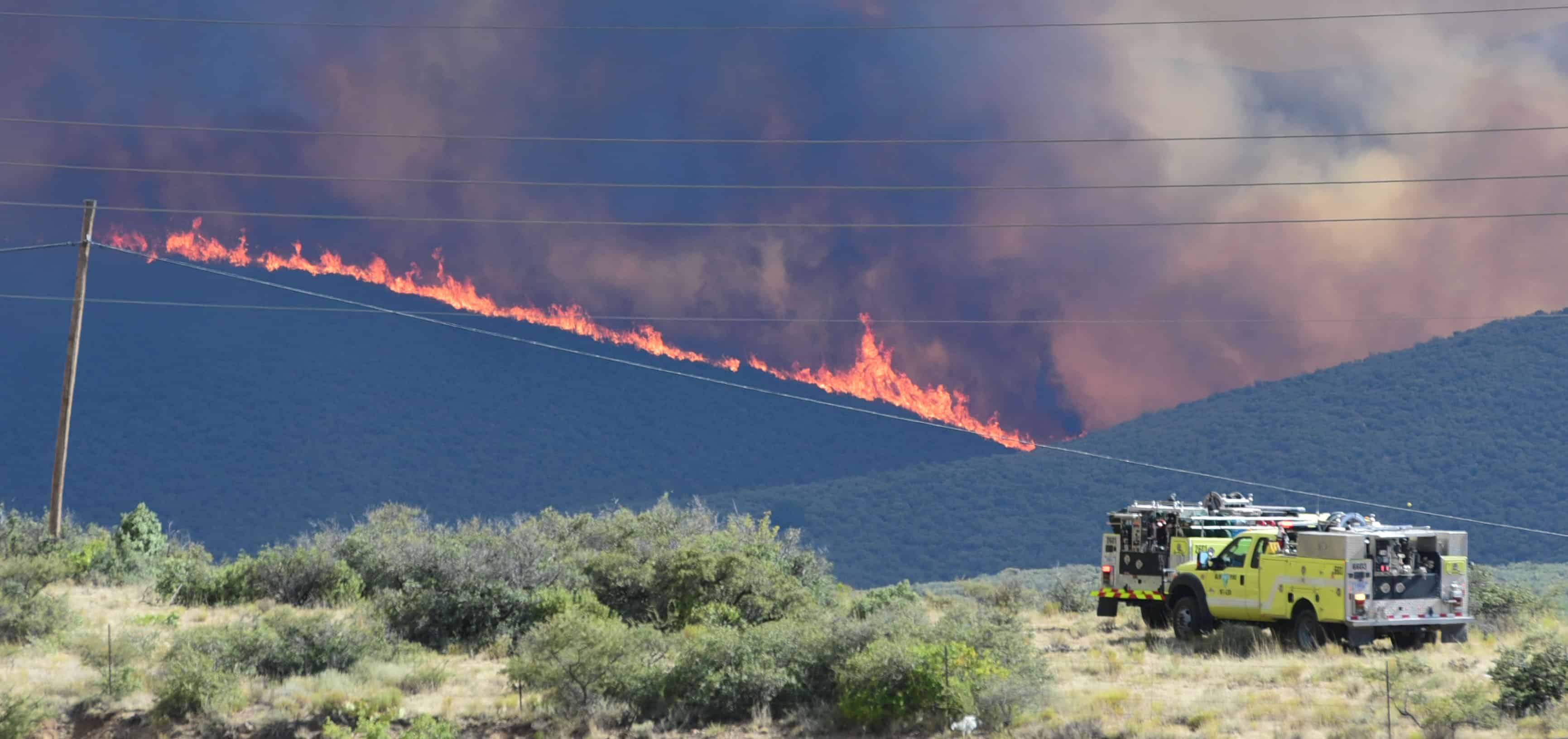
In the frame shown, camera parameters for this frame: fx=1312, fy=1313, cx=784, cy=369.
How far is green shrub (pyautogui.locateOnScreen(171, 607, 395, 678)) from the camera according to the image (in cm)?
2055

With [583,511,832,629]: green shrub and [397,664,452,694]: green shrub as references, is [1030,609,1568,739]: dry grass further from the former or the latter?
[397,664,452,694]: green shrub

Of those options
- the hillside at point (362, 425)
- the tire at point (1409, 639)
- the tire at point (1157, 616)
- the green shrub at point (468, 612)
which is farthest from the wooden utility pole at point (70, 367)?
the hillside at point (362, 425)

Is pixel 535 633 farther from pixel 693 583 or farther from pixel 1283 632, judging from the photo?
pixel 1283 632

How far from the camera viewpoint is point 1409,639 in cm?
2228

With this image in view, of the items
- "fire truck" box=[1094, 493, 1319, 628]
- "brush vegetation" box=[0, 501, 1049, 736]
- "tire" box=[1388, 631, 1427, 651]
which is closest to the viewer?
"brush vegetation" box=[0, 501, 1049, 736]

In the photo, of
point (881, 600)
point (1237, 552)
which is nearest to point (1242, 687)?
point (1237, 552)

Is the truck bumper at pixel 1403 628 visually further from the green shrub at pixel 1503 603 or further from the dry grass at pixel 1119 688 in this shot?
the green shrub at pixel 1503 603

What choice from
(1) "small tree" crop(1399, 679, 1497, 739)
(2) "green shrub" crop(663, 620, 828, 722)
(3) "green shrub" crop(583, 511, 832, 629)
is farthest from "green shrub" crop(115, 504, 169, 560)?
(1) "small tree" crop(1399, 679, 1497, 739)

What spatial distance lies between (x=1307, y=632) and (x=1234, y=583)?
187 centimetres

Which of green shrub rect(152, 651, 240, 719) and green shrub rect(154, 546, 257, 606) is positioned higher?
green shrub rect(154, 546, 257, 606)

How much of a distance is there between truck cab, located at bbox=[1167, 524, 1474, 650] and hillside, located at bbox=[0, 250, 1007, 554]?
82766 millimetres

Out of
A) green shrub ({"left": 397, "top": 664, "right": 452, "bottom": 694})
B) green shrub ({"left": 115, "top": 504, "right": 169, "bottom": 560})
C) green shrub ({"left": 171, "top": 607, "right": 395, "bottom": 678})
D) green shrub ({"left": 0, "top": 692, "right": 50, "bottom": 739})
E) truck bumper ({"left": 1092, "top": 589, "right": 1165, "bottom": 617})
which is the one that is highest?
green shrub ({"left": 115, "top": 504, "right": 169, "bottom": 560})

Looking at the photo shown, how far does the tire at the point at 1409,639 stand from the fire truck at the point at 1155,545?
421 cm

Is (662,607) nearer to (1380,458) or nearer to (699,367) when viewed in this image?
(1380,458)
